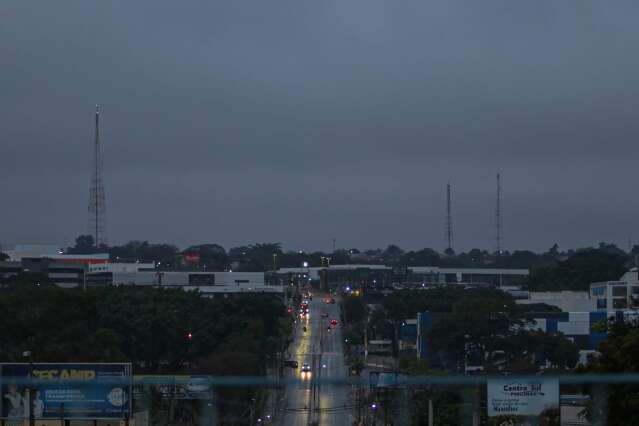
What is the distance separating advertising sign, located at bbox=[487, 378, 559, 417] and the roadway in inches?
32.6

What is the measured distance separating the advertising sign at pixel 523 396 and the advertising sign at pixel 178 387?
1.45 metres

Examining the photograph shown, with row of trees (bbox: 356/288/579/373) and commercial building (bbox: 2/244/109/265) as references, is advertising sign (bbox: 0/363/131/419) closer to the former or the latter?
row of trees (bbox: 356/288/579/373)

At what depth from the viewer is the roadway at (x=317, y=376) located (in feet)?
25.6

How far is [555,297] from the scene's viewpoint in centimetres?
4712

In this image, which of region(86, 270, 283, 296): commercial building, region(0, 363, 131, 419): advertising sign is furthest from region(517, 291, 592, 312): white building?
region(0, 363, 131, 419): advertising sign

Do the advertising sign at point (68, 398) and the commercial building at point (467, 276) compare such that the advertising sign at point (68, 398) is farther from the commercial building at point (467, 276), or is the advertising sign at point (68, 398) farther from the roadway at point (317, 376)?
the commercial building at point (467, 276)

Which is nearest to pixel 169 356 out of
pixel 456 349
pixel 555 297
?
pixel 456 349

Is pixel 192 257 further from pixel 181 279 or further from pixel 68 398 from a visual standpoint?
pixel 68 398

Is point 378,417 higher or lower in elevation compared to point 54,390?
lower

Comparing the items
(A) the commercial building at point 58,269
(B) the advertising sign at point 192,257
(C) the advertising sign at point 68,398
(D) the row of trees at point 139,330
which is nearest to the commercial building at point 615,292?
(D) the row of trees at point 139,330

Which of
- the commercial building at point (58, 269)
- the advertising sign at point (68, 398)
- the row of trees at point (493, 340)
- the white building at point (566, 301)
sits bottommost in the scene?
the row of trees at point (493, 340)

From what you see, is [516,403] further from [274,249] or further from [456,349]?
[274,249]

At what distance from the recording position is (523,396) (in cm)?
554

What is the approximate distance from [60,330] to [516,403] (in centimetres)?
1979
